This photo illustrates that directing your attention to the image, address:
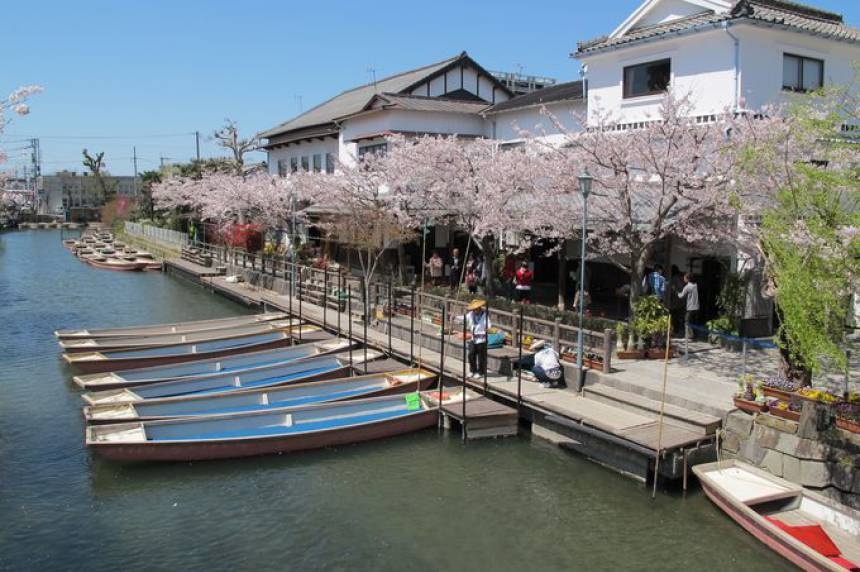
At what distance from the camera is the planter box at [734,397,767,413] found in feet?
43.1

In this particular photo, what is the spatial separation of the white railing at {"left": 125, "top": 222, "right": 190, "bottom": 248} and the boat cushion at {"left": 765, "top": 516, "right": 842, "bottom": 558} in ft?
160

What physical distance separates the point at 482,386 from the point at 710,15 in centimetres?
1270

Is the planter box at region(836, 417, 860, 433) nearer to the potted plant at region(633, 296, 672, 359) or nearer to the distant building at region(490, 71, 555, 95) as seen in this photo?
the potted plant at region(633, 296, 672, 359)

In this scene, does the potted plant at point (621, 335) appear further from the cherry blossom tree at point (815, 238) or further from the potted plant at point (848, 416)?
the potted plant at point (848, 416)

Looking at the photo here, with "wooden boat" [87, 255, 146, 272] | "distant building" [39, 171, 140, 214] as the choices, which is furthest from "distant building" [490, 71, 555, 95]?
"distant building" [39, 171, 140, 214]

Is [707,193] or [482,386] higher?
[707,193]

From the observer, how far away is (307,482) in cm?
1400

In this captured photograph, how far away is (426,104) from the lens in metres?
34.5

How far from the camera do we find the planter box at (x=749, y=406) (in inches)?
517

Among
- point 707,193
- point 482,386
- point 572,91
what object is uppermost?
point 572,91

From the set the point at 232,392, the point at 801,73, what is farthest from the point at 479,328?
the point at 801,73

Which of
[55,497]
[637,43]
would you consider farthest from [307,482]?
[637,43]

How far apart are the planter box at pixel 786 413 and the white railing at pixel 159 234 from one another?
4718 centimetres

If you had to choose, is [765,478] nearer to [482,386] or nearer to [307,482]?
[482,386]
